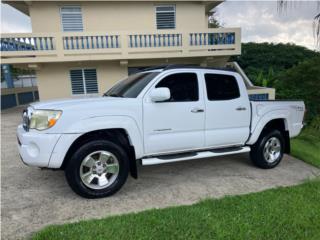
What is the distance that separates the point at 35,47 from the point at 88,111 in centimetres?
917

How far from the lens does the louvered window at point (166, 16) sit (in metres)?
12.4

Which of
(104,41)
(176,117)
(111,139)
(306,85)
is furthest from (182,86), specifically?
(104,41)

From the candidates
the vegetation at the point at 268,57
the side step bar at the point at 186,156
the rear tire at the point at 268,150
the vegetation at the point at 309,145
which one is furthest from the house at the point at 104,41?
the vegetation at the point at 268,57

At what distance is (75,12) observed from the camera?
38.2 feet

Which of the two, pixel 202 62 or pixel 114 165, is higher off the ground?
pixel 202 62

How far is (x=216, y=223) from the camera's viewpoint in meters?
2.69

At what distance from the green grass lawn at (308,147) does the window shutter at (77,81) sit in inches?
396

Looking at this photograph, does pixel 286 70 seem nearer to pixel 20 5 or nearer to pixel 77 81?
pixel 77 81

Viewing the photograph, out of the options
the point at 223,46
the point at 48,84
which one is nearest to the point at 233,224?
the point at 223,46

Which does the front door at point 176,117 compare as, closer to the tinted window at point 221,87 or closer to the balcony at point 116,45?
the tinted window at point 221,87

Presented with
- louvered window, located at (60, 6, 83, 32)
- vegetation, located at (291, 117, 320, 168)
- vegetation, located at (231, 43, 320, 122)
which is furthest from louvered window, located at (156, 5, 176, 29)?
vegetation, located at (291, 117, 320, 168)

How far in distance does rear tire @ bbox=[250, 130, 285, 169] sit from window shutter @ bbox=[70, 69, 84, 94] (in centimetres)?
1003

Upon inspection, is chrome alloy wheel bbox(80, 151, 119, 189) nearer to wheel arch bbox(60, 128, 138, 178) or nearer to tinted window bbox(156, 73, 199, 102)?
A: wheel arch bbox(60, 128, 138, 178)

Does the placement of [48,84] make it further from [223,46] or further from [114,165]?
[114,165]
